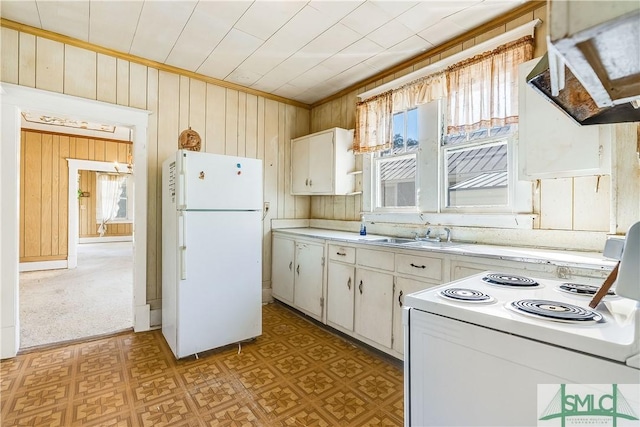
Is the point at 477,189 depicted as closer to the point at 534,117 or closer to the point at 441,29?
the point at 534,117

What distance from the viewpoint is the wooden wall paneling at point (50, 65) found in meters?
2.54

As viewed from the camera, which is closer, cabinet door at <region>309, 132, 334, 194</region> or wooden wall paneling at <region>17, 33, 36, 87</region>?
wooden wall paneling at <region>17, 33, 36, 87</region>

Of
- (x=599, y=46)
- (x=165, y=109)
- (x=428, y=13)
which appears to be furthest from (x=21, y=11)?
(x=599, y=46)

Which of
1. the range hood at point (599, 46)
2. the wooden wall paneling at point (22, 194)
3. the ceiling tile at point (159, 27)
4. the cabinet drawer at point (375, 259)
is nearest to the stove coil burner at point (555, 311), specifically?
the range hood at point (599, 46)

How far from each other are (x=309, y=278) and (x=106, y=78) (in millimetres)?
2728

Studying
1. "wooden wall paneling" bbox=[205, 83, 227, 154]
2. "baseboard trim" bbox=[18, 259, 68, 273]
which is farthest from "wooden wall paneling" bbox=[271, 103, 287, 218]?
"baseboard trim" bbox=[18, 259, 68, 273]

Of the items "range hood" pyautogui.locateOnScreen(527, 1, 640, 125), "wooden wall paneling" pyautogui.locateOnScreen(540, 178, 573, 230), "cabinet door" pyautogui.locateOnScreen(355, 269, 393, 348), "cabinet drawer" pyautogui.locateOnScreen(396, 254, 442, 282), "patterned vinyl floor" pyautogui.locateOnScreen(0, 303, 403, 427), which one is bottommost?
"patterned vinyl floor" pyautogui.locateOnScreen(0, 303, 403, 427)

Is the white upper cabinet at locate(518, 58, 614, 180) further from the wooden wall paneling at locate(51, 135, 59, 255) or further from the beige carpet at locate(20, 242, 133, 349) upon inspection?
the wooden wall paneling at locate(51, 135, 59, 255)

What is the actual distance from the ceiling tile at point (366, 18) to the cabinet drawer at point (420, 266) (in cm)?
180

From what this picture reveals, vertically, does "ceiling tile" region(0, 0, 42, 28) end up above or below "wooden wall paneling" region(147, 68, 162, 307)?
above

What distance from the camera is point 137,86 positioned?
2.97m

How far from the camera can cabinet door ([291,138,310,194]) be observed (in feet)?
12.6

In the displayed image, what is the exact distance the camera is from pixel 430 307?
94 centimetres

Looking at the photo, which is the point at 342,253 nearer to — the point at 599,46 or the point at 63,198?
the point at 599,46
